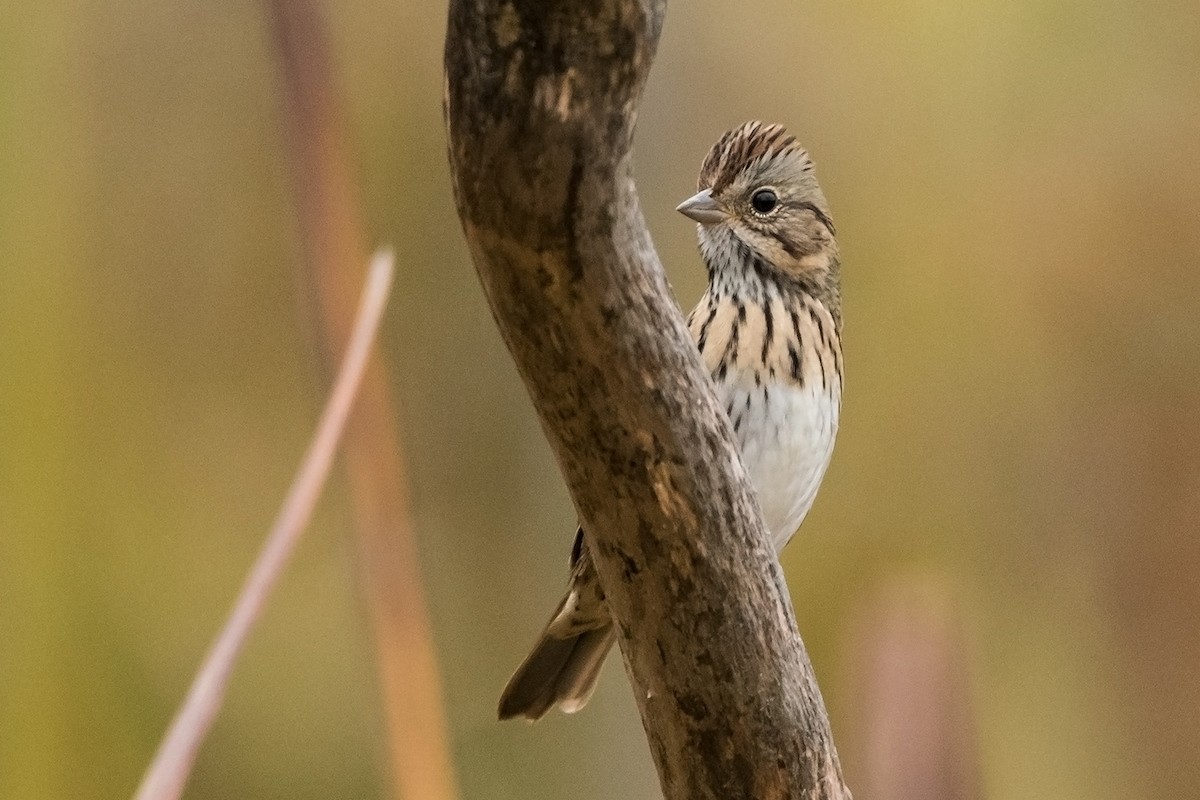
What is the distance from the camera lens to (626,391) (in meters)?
1.02

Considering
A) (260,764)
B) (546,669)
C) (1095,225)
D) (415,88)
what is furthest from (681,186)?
(260,764)

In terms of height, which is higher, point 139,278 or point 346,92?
point 346,92

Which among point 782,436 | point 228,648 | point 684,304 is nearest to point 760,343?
A: point 782,436

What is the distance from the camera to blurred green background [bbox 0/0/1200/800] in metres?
2.30

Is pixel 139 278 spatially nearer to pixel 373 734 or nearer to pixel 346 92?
pixel 346 92

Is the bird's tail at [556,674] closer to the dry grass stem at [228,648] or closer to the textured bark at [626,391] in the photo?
the textured bark at [626,391]

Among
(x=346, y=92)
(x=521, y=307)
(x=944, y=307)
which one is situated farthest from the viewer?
(x=944, y=307)

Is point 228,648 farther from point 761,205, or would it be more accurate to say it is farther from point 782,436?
point 761,205

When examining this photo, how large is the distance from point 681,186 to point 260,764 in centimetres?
132

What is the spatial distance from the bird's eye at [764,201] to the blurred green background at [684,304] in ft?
2.03

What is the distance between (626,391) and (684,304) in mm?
1475

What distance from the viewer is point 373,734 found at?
7.71ft

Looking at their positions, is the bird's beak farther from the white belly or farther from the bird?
the white belly

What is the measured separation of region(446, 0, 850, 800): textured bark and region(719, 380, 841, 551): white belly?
495 millimetres
